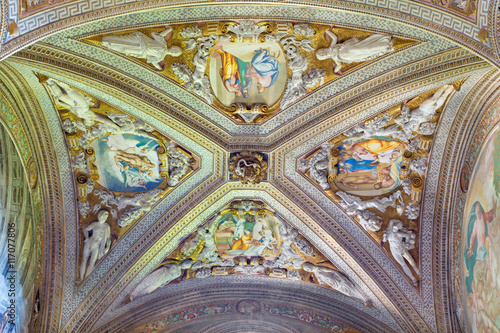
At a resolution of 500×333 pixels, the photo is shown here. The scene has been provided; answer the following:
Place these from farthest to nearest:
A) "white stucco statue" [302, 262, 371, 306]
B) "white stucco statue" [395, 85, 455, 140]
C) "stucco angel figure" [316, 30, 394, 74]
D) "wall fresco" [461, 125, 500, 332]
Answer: "white stucco statue" [302, 262, 371, 306] → "white stucco statue" [395, 85, 455, 140] → "stucco angel figure" [316, 30, 394, 74] → "wall fresco" [461, 125, 500, 332]

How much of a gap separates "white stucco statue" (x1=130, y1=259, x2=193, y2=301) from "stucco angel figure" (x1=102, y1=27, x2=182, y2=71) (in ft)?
17.6

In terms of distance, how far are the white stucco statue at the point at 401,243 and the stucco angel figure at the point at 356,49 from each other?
4.21 m

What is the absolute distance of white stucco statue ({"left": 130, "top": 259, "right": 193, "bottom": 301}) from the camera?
44.7 feet

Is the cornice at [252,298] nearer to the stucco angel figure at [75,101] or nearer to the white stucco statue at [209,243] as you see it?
the white stucco statue at [209,243]

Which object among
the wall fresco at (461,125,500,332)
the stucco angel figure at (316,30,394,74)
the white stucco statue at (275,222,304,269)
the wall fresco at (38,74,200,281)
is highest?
the stucco angel figure at (316,30,394,74)

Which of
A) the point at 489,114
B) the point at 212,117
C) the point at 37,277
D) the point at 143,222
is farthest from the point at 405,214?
the point at 37,277

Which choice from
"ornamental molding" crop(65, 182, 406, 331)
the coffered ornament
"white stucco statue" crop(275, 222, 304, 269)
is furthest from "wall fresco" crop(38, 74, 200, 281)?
"white stucco statue" crop(275, 222, 304, 269)

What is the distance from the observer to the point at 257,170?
12.8 meters

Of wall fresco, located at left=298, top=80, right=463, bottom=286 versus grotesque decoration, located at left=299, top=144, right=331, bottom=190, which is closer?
wall fresco, located at left=298, top=80, right=463, bottom=286

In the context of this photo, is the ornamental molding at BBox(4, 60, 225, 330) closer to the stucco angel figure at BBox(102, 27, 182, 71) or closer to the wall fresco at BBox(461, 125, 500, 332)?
the stucco angel figure at BBox(102, 27, 182, 71)

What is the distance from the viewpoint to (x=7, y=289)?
1155cm

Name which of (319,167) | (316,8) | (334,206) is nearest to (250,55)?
(316,8)

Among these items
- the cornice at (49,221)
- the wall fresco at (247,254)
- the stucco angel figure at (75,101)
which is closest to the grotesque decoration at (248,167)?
the wall fresco at (247,254)

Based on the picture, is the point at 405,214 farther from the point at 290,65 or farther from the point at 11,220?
the point at 11,220
